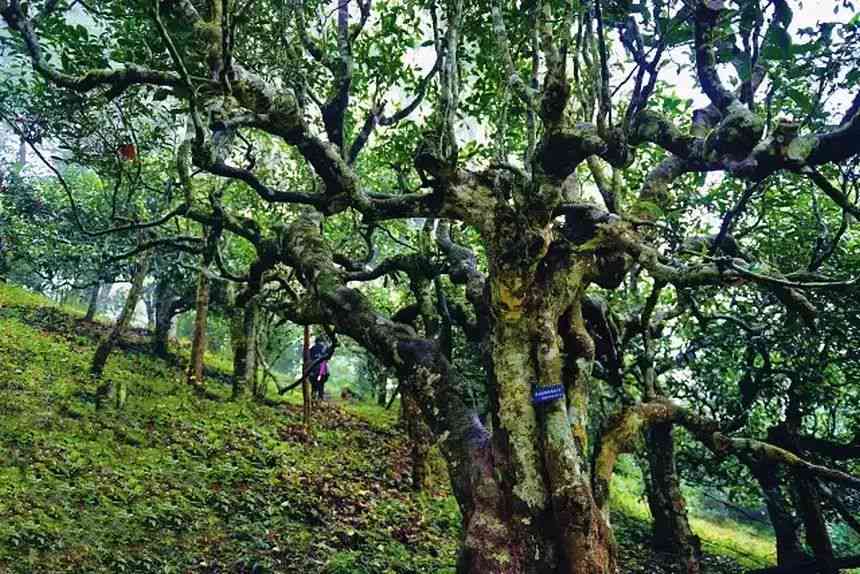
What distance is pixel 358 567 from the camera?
6.73 m

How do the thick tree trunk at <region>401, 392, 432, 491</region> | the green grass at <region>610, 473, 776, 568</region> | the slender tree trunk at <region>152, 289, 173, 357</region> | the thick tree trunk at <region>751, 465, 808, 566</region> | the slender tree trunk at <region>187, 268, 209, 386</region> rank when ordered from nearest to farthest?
the thick tree trunk at <region>751, 465, 808, 566</region>, the thick tree trunk at <region>401, 392, 432, 491</region>, the green grass at <region>610, 473, 776, 568</region>, the slender tree trunk at <region>187, 268, 209, 386</region>, the slender tree trunk at <region>152, 289, 173, 357</region>

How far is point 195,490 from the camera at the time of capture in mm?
8656

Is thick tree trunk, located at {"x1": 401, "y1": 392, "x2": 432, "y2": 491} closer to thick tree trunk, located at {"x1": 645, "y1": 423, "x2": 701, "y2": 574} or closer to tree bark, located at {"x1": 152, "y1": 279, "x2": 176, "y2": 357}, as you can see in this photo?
thick tree trunk, located at {"x1": 645, "y1": 423, "x2": 701, "y2": 574}

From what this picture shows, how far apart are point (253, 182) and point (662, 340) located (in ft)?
23.8

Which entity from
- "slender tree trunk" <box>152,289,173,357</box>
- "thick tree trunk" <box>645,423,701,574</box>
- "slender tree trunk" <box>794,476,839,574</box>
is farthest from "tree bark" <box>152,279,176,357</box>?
"slender tree trunk" <box>794,476,839,574</box>

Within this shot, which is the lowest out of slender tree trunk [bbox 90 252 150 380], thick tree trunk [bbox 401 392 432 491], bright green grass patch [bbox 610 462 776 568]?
bright green grass patch [bbox 610 462 776 568]

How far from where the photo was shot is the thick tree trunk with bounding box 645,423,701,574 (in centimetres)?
603

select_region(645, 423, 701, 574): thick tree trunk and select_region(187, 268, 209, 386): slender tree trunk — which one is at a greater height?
select_region(187, 268, 209, 386): slender tree trunk

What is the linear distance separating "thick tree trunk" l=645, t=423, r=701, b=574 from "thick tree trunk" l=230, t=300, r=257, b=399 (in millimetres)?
10454

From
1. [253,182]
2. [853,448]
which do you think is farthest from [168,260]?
[853,448]

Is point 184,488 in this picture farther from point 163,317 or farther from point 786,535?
point 163,317

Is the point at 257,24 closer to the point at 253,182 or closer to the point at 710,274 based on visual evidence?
the point at 253,182

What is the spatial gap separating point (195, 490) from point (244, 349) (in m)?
7.53

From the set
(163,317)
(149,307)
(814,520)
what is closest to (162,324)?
(163,317)
